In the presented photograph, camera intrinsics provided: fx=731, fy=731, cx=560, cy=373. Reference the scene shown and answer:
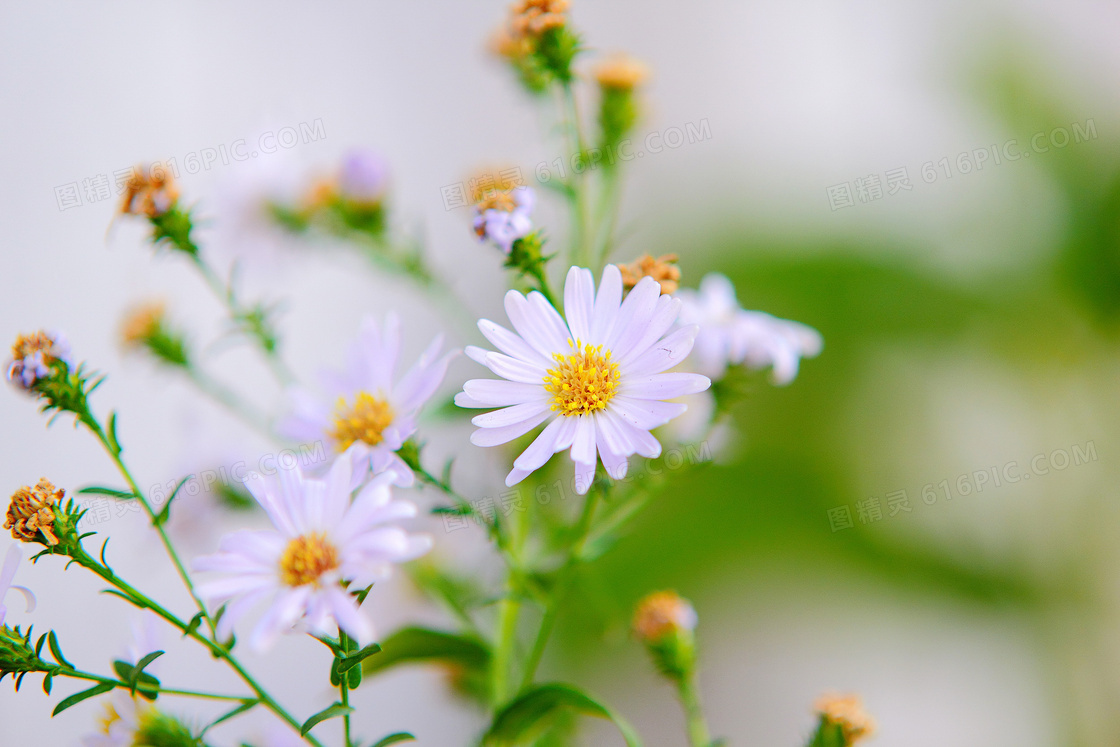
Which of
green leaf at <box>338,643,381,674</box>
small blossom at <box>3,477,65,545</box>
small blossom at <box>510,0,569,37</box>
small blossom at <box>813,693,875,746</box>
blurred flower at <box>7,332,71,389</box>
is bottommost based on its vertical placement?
green leaf at <box>338,643,381,674</box>

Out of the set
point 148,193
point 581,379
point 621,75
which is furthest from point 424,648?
point 621,75

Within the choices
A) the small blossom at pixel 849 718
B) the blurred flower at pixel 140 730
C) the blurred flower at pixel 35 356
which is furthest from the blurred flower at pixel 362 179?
the small blossom at pixel 849 718

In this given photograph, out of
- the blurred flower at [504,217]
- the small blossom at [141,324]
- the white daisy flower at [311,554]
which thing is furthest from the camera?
the small blossom at [141,324]

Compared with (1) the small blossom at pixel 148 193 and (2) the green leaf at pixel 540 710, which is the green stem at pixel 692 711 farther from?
(1) the small blossom at pixel 148 193

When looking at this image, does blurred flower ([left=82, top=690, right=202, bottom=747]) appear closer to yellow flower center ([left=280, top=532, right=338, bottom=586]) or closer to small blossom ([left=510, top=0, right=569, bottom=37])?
yellow flower center ([left=280, top=532, right=338, bottom=586])

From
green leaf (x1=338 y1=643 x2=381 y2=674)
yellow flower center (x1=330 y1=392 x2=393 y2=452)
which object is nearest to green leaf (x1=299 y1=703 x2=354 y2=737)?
green leaf (x1=338 y1=643 x2=381 y2=674)
